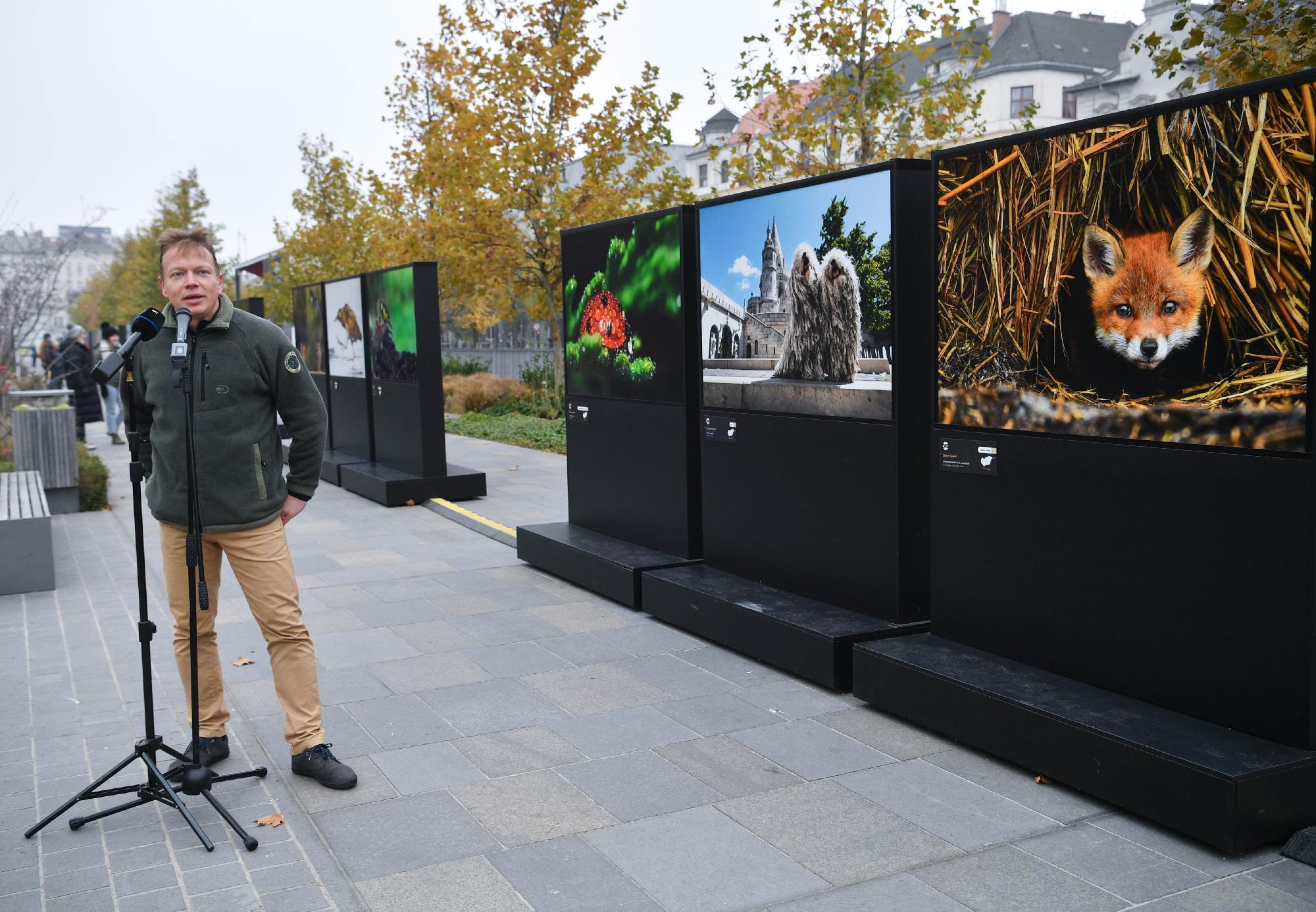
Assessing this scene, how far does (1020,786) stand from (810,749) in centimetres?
91

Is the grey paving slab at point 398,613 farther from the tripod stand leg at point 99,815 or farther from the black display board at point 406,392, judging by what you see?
the black display board at point 406,392

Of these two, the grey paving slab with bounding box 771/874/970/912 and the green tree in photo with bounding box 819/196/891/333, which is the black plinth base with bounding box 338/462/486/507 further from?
the grey paving slab with bounding box 771/874/970/912

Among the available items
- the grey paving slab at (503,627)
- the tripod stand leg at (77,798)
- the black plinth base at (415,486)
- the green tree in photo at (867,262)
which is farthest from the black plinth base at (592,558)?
the tripod stand leg at (77,798)

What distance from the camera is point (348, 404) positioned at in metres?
15.1

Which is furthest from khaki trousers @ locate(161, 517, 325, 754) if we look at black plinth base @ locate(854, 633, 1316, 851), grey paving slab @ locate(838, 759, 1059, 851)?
black plinth base @ locate(854, 633, 1316, 851)

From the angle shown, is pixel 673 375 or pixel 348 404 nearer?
pixel 673 375

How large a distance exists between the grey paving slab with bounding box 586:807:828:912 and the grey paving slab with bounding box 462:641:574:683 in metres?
2.12

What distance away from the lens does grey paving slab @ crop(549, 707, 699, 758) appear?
5.13 metres

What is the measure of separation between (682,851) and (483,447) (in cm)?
1576

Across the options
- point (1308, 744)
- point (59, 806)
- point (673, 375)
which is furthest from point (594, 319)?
point (1308, 744)

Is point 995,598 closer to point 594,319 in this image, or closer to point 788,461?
point 788,461

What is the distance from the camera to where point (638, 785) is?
468 cm

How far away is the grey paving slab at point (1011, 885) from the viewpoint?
3.62 meters

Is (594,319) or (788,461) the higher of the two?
(594,319)
